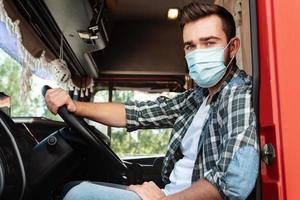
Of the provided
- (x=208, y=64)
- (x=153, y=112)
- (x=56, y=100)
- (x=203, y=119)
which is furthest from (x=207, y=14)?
(x=56, y=100)

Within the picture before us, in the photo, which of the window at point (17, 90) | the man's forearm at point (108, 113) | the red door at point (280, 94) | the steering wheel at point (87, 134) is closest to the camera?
the red door at point (280, 94)

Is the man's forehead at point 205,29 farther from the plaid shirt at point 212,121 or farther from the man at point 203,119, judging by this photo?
the plaid shirt at point 212,121

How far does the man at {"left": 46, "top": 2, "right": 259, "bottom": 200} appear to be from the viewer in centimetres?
103

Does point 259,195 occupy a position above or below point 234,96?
below

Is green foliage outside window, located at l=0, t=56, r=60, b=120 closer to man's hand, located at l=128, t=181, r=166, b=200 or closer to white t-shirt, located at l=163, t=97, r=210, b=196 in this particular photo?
white t-shirt, located at l=163, t=97, r=210, b=196

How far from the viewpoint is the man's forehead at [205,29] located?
1346 mm

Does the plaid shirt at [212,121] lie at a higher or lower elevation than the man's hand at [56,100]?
lower

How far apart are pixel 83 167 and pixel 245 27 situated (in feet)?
2.92

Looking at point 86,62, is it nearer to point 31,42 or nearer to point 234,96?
point 31,42

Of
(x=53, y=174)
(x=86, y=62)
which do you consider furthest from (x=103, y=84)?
(x=53, y=174)

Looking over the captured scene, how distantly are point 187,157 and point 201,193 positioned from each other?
33 centimetres

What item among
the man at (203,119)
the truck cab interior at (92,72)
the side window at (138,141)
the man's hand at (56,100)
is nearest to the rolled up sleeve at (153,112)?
the man at (203,119)

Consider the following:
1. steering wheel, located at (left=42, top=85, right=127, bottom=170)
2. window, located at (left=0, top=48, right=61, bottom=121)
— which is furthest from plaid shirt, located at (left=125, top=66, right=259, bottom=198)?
window, located at (left=0, top=48, right=61, bottom=121)

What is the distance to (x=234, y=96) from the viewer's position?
1.15 meters
